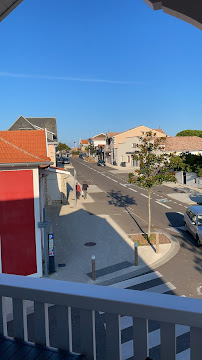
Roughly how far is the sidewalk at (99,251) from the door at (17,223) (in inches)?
45.3

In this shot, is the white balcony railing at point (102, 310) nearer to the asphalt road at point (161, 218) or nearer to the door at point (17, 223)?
the asphalt road at point (161, 218)

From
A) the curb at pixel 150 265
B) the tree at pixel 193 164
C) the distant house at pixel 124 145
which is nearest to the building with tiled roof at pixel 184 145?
the distant house at pixel 124 145

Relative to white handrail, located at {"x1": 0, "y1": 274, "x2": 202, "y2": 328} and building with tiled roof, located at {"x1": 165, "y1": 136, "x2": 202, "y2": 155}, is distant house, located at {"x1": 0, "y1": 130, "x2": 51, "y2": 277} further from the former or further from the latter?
building with tiled roof, located at {"x1": 165, "y1": 136, "x2": 202, "y2": 155}

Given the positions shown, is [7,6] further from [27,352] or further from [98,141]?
[98,141]

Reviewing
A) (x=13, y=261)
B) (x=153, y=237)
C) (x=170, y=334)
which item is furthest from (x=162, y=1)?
(x=153, y=237)

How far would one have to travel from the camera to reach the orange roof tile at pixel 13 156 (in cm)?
969

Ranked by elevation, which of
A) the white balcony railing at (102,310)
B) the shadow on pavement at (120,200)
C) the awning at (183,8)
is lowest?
the shadow on pavement at (120,200)

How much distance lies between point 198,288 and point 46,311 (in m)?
8.03

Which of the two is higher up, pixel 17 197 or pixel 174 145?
pixel 174 145

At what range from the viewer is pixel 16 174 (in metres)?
9.96

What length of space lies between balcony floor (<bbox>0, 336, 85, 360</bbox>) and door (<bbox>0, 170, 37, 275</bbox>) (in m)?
7.67

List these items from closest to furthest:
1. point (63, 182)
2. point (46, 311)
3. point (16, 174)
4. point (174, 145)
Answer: point (46, 311)
point (16, 174)
point (63, 182)
point (174, 145)

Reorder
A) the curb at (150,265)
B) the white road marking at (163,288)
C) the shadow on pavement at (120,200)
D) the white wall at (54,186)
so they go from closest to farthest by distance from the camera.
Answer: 1. the white road marking at (163,288)
2. the curb at (150,265)
3. the shadow on pavement at (120,200)
4. the white wall at (54,186)

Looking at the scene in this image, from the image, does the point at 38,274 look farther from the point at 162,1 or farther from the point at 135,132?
the point at 135,132
